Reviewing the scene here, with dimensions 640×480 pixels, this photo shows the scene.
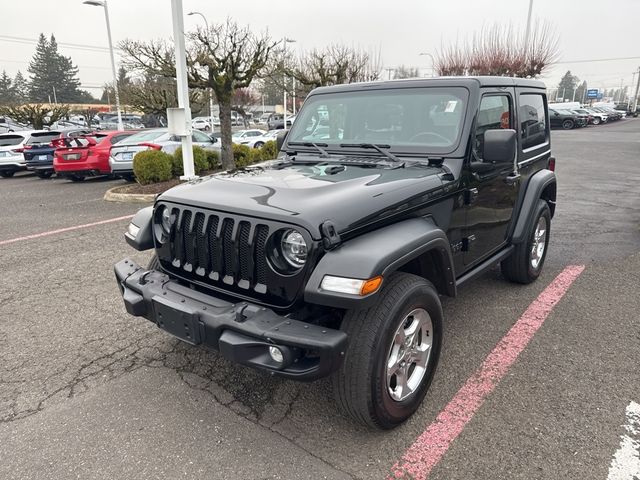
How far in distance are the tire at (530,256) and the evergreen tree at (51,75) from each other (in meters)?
86.2

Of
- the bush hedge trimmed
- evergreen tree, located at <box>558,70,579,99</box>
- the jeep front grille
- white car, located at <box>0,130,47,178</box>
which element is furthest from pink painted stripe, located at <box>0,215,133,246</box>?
evergreen tree, located at <box>558,70,579,99</box>

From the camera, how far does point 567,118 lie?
117ft

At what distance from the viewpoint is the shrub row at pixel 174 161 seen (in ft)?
33.8

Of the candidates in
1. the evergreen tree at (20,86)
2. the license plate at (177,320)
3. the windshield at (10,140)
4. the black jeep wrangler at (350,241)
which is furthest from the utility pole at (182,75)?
the evergreen tree at (20,86)

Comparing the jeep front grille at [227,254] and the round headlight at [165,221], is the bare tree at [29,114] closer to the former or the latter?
the round headlight at [165,221]

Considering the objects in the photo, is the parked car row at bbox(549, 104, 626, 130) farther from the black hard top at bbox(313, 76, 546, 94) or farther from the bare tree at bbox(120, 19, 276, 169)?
the black hard top at bbox(313, 76, 546, 94)

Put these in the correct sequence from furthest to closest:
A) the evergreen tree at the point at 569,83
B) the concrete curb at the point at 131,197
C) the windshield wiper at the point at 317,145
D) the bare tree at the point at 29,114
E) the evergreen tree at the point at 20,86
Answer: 1. the evergreen tree at the point at 569,83
2. the evergreen tree at the point at 20,86
3. the bare tree at the point at 29,114
4. the concrete curb at the point at 131,197
5. the windshield wiper at the point at 317,145

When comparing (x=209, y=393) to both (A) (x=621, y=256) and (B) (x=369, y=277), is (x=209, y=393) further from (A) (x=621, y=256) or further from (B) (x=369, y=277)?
(A) (x=621, y=256)

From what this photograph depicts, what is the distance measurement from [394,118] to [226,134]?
9.01 meters

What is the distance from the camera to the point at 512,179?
3.99 m

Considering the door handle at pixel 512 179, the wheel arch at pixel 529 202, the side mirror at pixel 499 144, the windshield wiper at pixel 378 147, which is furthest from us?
the wheel arch at pixel 529 202

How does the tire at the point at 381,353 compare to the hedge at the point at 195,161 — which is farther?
the hedge at the point at 195,161

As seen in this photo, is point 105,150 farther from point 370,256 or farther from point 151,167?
point 370,256

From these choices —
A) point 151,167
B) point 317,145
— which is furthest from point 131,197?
point 317,145
